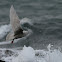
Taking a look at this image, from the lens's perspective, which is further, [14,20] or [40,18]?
[40,18]

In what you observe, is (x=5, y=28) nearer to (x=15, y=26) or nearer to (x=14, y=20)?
(x=15, y=26)

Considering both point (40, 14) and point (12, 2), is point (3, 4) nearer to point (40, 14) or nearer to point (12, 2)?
point (12, 2)

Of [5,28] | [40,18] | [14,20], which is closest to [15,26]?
[14,20]

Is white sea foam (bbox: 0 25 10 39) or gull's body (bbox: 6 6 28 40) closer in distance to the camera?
gull's body (bbox: 6 6 28 40)

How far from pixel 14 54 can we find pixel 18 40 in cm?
227

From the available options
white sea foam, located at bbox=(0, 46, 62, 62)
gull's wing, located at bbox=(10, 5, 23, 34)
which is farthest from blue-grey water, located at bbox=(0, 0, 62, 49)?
white sea foam, located at bbox=(0, 46, 62, 62)

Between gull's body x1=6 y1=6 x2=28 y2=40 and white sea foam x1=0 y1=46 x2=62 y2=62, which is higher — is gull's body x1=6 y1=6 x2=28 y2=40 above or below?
above

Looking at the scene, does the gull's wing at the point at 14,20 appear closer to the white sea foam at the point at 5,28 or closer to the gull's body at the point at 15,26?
the gull's body at the point at 15,26

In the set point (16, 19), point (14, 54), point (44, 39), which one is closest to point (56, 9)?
point (44, 39)

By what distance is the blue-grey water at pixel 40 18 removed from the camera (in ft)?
28.9

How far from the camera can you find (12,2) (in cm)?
1320

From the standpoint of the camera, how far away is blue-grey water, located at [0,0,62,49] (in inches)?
347

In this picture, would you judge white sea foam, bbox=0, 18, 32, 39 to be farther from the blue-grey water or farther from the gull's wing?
the gull's wing

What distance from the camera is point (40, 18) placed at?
11.2m
